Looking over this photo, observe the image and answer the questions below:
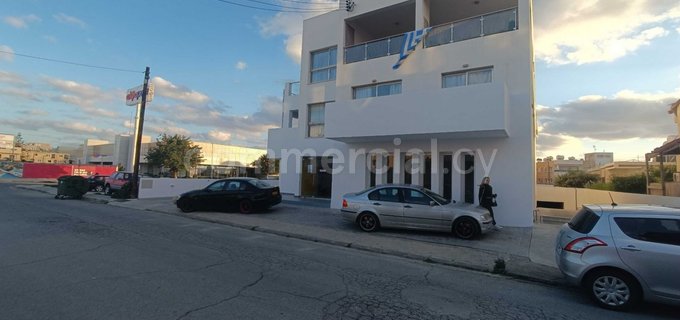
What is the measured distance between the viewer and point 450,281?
19.7ft

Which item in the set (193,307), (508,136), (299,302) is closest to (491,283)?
(299,302)

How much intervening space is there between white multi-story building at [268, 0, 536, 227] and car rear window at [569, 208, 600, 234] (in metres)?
5.18

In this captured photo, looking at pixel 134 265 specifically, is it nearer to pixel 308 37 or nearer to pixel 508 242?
pixel 508 242

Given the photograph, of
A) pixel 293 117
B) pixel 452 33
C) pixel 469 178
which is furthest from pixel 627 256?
pixel 293 117

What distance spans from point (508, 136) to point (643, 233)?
23.6 feet

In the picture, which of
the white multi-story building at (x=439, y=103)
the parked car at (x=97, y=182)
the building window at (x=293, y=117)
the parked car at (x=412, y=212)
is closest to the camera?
the parked car at (x=412, y=212)

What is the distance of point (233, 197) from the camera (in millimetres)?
14172

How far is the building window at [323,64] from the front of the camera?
59.4 feet

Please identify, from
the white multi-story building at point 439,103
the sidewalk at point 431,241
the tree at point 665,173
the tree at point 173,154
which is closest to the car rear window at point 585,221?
the sidewalk at point 431,241

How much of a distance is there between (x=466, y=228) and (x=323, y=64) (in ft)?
40.0

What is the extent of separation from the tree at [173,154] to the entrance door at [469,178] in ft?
143

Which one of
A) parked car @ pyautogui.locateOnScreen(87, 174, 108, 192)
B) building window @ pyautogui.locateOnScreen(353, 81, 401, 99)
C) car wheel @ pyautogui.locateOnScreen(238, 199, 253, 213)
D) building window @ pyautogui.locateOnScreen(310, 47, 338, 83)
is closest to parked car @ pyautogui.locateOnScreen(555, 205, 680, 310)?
building window @ pyautogui.locateOnScreen(353, 81, 401, 99)

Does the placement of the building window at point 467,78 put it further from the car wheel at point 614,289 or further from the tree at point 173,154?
the tree at point 173,154

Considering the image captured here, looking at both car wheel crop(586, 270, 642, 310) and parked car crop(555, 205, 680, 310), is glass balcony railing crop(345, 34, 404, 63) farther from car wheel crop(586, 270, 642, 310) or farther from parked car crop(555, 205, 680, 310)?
car wheel crop(586, 270, 642, 310)
